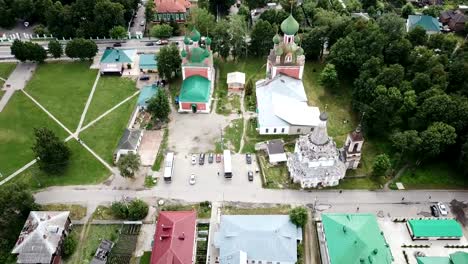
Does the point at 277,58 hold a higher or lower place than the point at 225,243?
higher

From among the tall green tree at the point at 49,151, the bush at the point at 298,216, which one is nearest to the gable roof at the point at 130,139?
the tall green tree at the point at 49,151

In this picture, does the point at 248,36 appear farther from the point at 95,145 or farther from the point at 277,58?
the point at 95,145

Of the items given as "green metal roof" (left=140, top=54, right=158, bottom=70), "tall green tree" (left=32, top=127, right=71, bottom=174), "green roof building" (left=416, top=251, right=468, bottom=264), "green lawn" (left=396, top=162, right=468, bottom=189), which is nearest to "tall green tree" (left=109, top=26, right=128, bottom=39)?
"green metal roof" (left=140, top=54, right=158, bottom=70)

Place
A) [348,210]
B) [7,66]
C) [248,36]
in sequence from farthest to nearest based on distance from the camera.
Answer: [248,36] < [7,66] < [348,210]

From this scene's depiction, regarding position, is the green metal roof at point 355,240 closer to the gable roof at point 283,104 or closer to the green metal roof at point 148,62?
the gable roof at point 283,104

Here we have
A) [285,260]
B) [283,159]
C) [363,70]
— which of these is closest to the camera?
[285,260]

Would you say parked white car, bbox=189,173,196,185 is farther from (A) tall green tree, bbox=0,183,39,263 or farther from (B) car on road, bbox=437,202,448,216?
(B) car on road, bbox=437,202,448,216

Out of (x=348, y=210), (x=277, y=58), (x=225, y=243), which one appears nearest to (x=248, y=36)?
(x=277, y=58)
